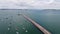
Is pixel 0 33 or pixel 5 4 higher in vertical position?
pixel 0 33

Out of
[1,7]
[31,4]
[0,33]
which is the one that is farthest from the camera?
[31,4]

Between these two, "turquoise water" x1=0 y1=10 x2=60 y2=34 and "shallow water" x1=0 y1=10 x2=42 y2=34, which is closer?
"shallow water" x1=0 y1=10 x2=42 y2=34

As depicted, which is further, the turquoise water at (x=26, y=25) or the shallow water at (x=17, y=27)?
the turquoise water at (x=26, y=25)

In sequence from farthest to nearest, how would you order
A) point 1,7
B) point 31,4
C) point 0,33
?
point 31,4 < point 1,7 < point 0,33

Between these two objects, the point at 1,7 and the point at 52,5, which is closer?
the point at 1,7

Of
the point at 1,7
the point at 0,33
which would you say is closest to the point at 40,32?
the point at 0,33

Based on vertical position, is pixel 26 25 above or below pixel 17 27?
below

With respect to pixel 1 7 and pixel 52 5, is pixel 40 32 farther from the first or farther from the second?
pixel 52 5

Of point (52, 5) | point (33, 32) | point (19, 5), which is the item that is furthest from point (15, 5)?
point (33, 32)

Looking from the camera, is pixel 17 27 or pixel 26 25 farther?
pixel 26 25
